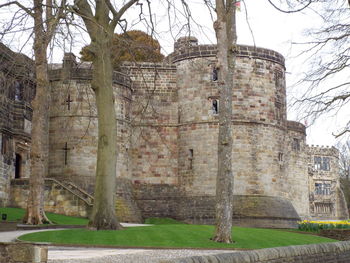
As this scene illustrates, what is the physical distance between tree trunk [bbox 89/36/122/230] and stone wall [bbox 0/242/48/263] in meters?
10.9

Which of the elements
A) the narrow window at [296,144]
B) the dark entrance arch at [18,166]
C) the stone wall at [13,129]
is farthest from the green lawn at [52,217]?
the narrow window at [296,144]

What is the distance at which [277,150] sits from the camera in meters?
36.8

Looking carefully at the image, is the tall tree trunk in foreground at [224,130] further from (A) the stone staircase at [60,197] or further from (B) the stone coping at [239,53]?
(B) the stone coping at [239,53]

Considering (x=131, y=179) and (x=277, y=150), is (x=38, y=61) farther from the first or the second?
(x=277, y=150)

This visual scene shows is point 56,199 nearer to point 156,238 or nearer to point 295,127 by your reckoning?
point 156,238

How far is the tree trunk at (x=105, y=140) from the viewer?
784 inches

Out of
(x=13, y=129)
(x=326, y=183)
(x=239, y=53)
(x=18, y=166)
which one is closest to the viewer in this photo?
(x=13, y=129)

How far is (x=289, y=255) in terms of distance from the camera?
1322 cm

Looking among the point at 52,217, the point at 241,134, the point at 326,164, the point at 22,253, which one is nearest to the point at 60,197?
the point at 52,217

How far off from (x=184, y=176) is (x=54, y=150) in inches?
310

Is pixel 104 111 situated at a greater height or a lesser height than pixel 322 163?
lesser

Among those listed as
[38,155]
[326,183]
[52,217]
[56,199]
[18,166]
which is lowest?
[52,217]

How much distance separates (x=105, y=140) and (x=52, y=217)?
860 cm

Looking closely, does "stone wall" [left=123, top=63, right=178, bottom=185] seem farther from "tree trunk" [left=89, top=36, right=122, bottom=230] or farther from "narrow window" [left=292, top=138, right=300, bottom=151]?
"tree trunk" [left=89, top=36, right=122, bottom=230]
